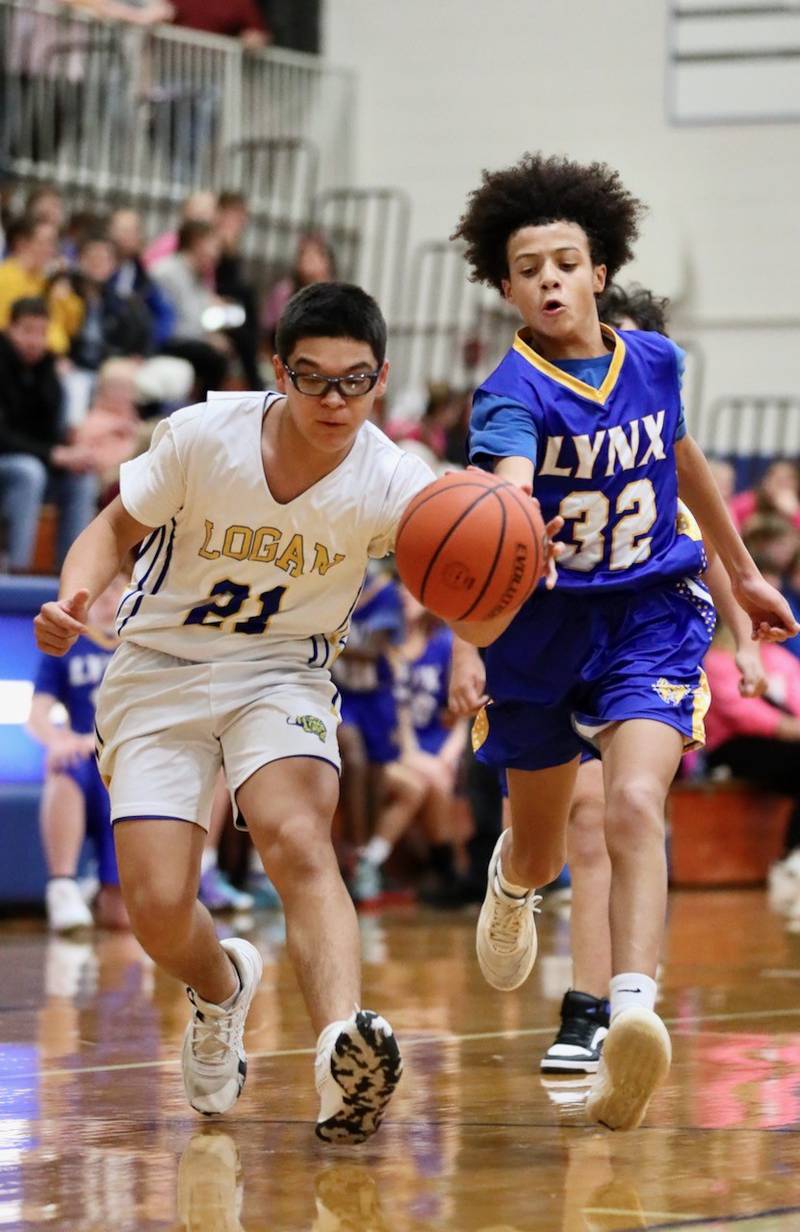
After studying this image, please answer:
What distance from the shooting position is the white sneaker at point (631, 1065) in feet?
11.8

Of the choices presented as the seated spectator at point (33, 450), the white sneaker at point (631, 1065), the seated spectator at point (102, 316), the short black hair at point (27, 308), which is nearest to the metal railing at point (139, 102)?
the seated spectator at point (102, 316)

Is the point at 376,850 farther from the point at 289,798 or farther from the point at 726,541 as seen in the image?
the point at 289,798

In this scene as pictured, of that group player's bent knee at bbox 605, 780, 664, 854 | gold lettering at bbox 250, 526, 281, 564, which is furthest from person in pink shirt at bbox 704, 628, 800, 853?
gold lettering at bbox 250, 526, 281, 564

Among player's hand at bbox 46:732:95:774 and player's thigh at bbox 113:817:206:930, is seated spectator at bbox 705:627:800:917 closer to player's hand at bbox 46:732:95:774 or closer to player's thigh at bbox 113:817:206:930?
player's hand at bbox 46:732:95:774

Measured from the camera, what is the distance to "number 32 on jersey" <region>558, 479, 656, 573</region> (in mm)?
4277

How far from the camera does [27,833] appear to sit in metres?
8.55

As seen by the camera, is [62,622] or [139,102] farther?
[139,102]

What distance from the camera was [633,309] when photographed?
529cm

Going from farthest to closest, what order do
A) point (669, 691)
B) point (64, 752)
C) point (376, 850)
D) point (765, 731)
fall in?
1. point (765, 731)
2. point (376, 850)
3. point (64, 752)
4. point (669, 691)

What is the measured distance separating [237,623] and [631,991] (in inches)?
42.0

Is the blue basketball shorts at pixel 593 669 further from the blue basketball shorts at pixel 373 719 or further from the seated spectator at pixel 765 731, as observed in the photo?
the seated spectator at pixel 765 731

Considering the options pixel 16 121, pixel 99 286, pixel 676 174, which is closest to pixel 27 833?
pixel 99 286

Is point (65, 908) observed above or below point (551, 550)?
below

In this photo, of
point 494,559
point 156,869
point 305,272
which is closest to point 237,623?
A: point 156,869
